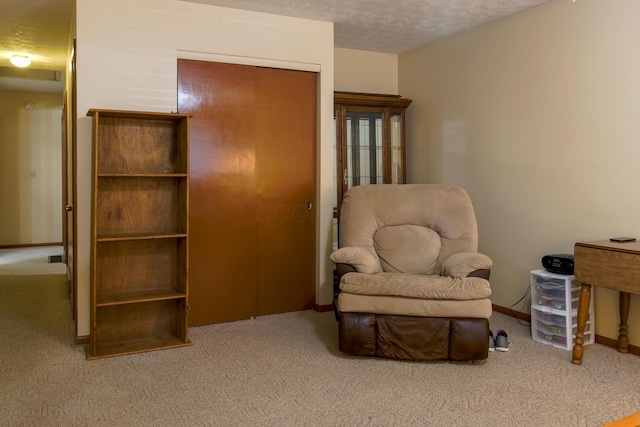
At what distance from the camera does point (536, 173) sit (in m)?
A: 3.70

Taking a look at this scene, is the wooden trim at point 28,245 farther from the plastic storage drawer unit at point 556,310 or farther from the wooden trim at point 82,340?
the plastic storage drawer unit at point 556,310

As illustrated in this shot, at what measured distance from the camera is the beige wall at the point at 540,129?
3141 mm

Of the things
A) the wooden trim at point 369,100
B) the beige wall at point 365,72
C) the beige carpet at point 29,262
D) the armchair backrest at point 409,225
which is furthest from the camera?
the beige carpet at point 29,262

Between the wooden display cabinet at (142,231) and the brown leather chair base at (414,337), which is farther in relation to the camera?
the wooden display cabinet at (142,231)

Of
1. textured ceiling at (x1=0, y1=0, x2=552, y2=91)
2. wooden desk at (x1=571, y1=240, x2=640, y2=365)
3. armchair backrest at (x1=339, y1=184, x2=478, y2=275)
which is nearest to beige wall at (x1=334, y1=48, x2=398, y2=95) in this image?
textured ceiling at (x1=0, y1=0, x2=552, y2=91)

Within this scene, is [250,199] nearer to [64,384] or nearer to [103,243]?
[103,243]

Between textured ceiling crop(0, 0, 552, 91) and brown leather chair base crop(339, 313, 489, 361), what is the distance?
2137 millimetres

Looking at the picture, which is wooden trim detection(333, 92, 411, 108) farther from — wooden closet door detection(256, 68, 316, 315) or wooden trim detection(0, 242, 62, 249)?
wooden trim detection(0, 242, 62, 249)

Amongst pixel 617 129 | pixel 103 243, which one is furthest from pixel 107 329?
pixel 617 129

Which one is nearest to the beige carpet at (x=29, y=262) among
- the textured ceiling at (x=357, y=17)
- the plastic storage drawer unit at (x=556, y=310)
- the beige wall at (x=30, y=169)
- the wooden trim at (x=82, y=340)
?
the beige wall at (x=30, y=169)

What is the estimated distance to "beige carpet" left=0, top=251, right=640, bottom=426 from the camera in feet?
7.61

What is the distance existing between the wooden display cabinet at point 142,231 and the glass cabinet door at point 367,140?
1.46 meters

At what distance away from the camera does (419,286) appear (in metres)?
2.93

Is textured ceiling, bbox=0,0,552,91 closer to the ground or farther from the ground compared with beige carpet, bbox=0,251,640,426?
farther from the ground
